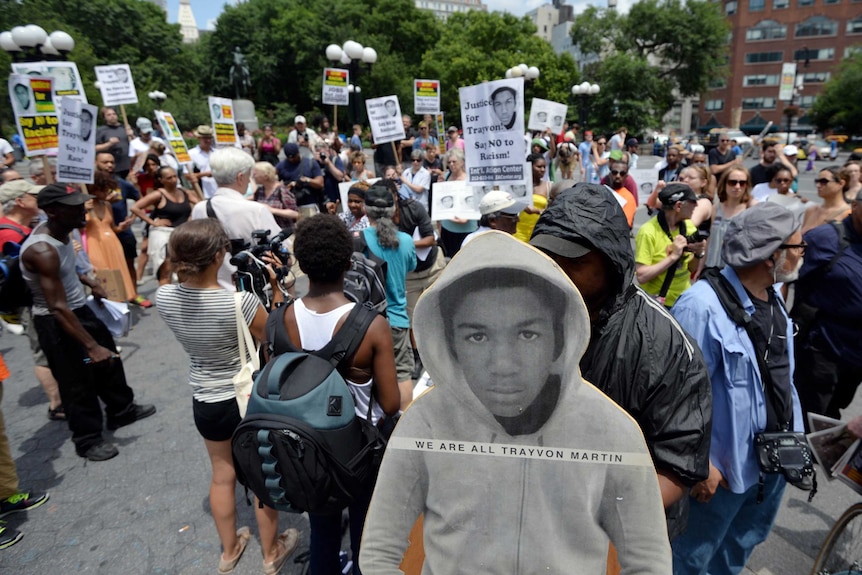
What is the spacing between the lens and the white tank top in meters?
2.15

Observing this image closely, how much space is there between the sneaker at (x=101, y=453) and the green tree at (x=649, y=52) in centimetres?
4479

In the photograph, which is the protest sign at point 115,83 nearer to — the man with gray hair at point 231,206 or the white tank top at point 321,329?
the man with gray hair at point 231,206

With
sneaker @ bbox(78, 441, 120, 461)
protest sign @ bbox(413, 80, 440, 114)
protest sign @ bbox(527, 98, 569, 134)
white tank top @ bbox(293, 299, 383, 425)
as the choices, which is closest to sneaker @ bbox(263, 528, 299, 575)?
white tank top @ bbox(293, 299, 383, 425)

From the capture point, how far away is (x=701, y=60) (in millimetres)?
48656

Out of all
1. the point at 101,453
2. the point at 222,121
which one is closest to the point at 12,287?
the point at 101,453

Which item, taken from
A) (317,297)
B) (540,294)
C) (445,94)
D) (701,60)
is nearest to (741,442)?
(540,294)

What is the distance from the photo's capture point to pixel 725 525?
86.3 inches

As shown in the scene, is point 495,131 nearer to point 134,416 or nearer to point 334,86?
point 134,416

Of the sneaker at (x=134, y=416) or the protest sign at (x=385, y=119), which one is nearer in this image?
the sneaker at (x=134, y=416)

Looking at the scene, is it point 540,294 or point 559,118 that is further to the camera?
point 559,118

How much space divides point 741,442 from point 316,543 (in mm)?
1873

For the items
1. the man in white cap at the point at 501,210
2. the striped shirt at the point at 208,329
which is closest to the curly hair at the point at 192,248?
the striped shirt at the point at 208,329

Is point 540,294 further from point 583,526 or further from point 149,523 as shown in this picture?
point 149,523

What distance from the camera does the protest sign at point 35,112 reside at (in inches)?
206
